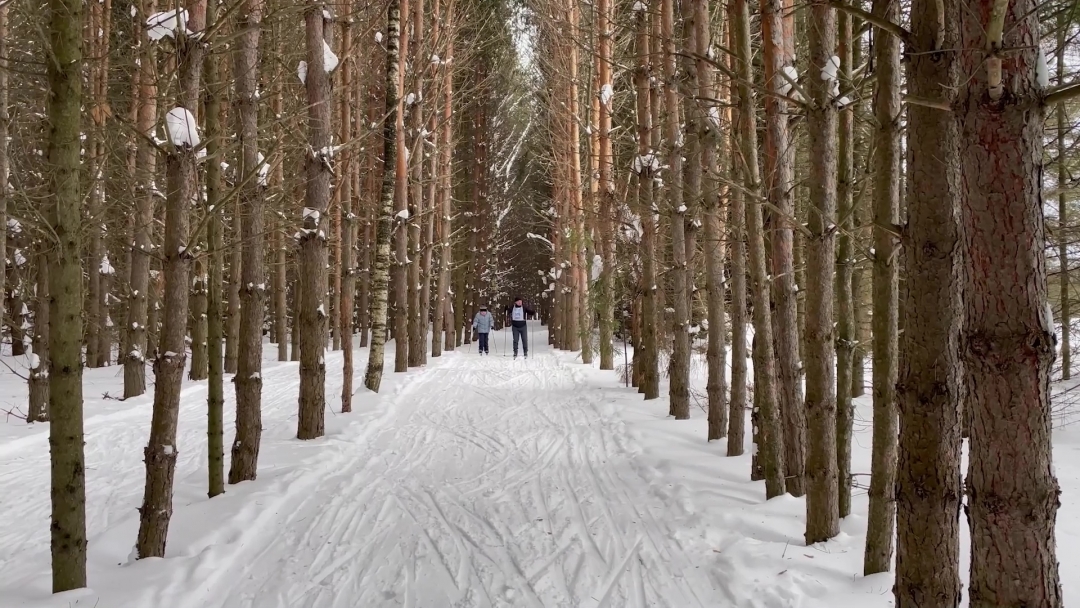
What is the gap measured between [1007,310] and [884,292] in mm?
1766

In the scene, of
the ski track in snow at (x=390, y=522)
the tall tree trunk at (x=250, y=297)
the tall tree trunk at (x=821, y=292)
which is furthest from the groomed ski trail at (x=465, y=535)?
the tall tree trunk at (x=821, y=292)

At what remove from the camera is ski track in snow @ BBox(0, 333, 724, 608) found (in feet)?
12.9

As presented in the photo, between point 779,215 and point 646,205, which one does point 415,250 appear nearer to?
point 646,205

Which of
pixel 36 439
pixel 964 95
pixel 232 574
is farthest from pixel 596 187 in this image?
pixel 964 95

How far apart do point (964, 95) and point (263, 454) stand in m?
7.12

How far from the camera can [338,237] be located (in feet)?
53.1

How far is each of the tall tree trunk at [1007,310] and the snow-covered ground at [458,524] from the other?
5.79 ft

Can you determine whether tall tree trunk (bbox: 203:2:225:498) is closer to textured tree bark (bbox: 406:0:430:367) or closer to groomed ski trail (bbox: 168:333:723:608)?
groomed ski trail (bbox: 168:333:723:608)

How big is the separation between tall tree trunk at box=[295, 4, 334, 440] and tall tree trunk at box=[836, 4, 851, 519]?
500 centimetres

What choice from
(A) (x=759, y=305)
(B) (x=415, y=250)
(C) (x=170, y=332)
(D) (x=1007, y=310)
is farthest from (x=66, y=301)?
(B) (x=415, y=250)

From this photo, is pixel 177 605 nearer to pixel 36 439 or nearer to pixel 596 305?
pixel 36 439

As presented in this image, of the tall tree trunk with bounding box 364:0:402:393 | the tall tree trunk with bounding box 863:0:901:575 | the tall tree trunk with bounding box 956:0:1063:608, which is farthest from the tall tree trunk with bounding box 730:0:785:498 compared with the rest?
the tall tree trunk with bounding box 364:0:402:393

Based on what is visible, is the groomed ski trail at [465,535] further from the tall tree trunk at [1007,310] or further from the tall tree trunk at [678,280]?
the tall tree trunk at [1007,310]

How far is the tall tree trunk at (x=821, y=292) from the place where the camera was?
3994mm
